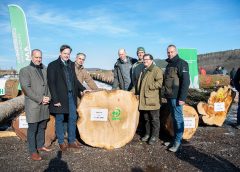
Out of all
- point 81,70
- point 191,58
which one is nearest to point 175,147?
point 81,70

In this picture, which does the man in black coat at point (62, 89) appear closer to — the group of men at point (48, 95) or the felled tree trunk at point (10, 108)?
the group of men at point (48, 95)

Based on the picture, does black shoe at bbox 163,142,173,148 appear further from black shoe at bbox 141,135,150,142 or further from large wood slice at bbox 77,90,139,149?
large wood slice at bbox 77,90,139,149

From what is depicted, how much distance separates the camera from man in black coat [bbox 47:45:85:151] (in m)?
5.39

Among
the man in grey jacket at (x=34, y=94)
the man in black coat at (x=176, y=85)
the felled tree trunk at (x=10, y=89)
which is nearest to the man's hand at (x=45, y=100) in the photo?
the man in grey jacket at (x=34, y=94)

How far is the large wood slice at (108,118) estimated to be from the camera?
592 cm

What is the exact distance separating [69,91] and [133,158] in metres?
1.72

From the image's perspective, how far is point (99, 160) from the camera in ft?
17.4

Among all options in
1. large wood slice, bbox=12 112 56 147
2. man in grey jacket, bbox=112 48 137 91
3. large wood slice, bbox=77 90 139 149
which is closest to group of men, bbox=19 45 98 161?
large wood slice, bbox=77 90 139 149

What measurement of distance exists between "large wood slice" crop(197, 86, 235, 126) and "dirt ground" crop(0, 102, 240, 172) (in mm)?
1192

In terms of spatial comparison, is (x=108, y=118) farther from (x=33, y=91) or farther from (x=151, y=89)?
(x=33, y=91)

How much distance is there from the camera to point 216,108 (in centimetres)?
788

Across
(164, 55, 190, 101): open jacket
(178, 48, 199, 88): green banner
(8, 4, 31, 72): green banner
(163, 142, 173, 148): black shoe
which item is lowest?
(163, 142, 173, 148): black shoe

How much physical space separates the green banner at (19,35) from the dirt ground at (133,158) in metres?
4.54

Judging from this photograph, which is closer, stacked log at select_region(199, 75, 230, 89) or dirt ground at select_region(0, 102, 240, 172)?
dirt ground at select_region(0, 102, 240, 172)
